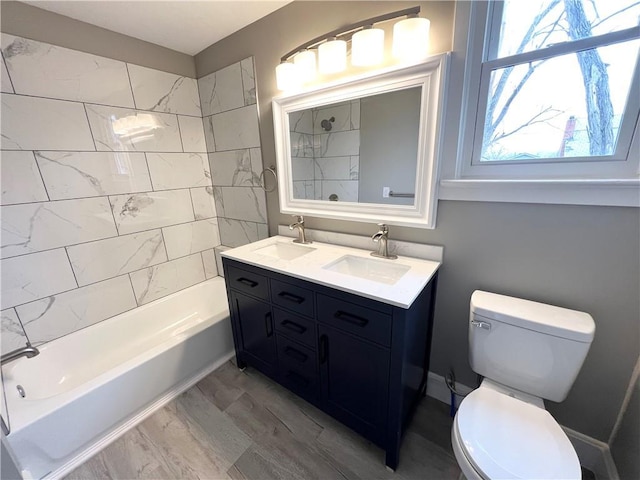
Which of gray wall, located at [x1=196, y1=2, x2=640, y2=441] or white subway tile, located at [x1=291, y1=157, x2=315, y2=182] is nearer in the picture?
gray wall, located at [x1=196, y1=2, x2=640, y2=441]

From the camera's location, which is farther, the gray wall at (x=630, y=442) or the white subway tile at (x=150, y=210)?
the white subway tile at (x=150, y=210)

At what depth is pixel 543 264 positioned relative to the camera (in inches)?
42.5

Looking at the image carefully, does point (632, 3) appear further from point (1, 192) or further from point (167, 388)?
point (1, 192)

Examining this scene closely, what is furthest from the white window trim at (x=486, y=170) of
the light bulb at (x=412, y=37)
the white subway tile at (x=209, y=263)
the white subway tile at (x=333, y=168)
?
the white subway tile at (x=209, y=263)

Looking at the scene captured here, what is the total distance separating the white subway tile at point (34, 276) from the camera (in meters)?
1.47

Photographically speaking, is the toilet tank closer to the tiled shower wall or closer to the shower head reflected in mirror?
the shower head reflected in mirror

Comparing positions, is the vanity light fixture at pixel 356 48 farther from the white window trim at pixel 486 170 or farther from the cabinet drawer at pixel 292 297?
the cabinet drawer at pixel 292 297

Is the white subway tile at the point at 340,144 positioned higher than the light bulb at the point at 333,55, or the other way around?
the light bulb at the point at 333,55

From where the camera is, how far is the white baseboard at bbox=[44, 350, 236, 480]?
48.5 inches

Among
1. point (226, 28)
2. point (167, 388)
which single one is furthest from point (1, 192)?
point (226, 28)

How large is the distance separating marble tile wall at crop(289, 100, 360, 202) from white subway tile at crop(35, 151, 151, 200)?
1.19 metres

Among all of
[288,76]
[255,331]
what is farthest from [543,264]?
[288,76]

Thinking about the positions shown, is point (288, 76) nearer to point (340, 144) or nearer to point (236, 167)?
point (340, 144)

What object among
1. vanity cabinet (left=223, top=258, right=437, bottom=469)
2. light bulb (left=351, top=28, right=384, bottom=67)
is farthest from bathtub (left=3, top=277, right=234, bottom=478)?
light bulb (left=351, top=28, right=384, bottom=67)
